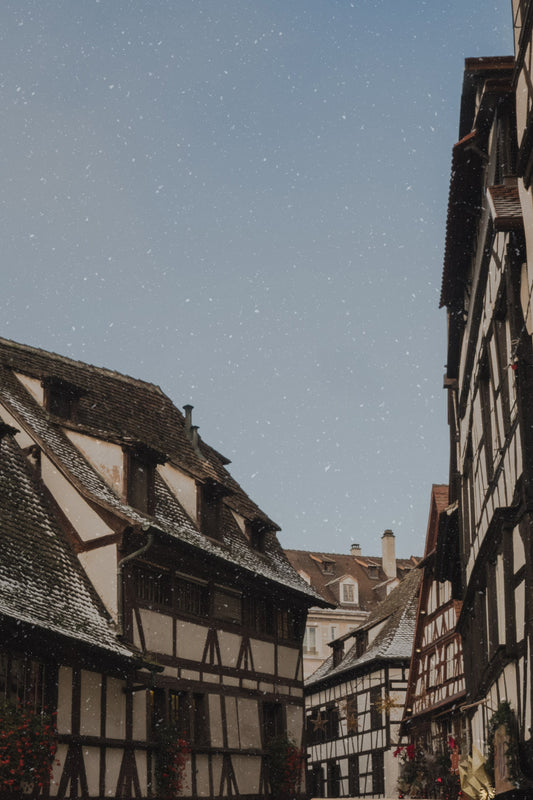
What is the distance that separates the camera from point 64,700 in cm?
1634

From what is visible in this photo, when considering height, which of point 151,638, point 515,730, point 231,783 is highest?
point 151,638

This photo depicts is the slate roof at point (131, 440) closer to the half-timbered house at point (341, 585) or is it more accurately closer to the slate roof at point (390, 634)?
the slate roof at point (390, 634)

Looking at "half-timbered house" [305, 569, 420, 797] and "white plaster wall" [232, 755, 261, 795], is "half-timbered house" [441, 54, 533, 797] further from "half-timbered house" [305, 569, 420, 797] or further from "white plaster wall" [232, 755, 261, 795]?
"half-timbered house" [305, 569, 420, 797]

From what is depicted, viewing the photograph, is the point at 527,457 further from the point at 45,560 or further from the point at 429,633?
the point at 429,633

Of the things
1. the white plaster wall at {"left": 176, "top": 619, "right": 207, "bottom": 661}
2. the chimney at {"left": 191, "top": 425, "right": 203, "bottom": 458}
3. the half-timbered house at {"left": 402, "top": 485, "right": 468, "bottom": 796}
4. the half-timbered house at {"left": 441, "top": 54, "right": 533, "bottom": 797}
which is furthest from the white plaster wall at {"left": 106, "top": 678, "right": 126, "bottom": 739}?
the half-timbered house at {"left": 402, "top": 485, "right": 468, "bottom": 796}

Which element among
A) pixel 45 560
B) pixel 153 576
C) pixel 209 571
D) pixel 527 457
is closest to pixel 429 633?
pixel 209 571

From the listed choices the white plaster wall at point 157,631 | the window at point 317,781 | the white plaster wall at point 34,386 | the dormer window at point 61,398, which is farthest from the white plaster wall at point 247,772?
the window at point 317,781

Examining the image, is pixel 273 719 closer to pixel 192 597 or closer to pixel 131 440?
pixel 192 597

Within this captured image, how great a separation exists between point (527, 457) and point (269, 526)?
15466 mm

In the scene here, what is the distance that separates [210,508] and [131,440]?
12.8ft

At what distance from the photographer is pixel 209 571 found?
21.7 meters

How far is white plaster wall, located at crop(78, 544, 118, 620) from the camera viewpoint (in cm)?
1834

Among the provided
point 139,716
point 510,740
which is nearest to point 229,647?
point 139,716

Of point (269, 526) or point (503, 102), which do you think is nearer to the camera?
point (503, 102)
